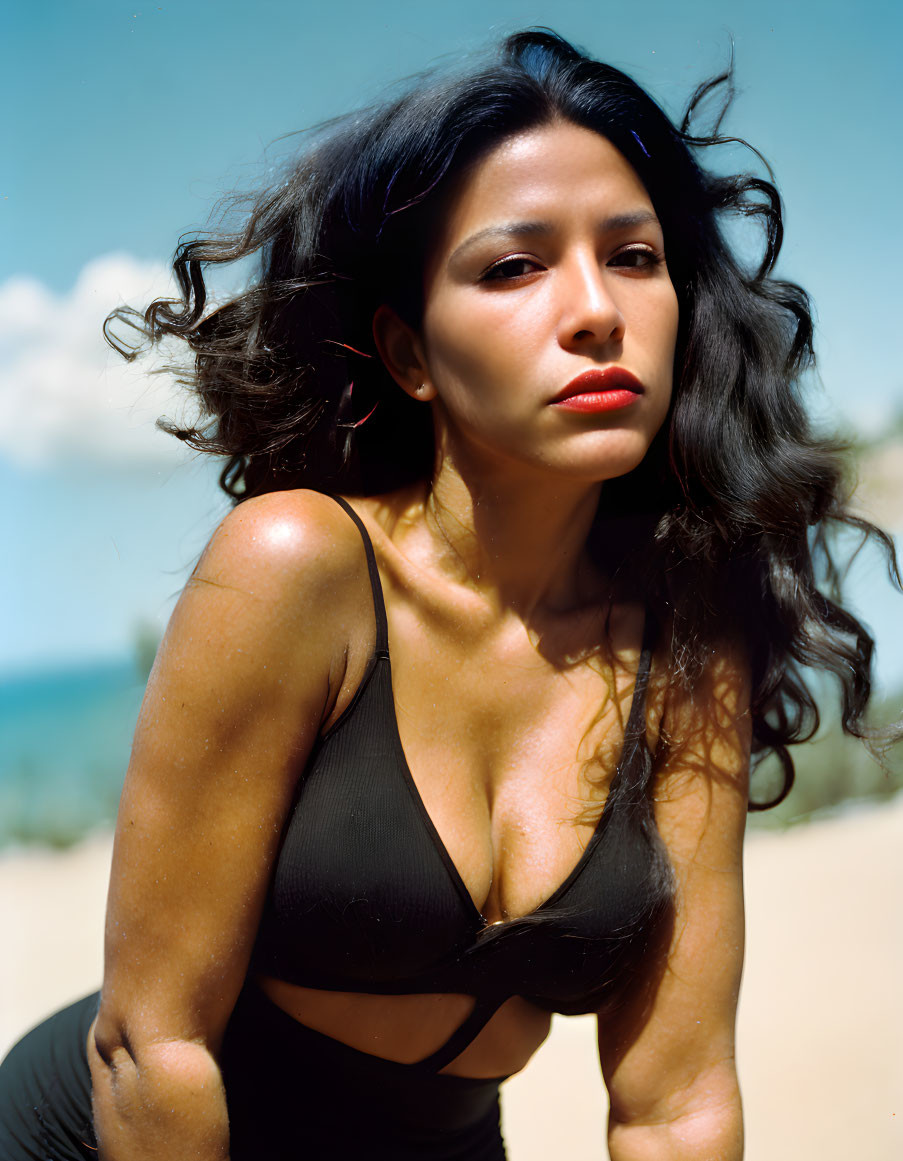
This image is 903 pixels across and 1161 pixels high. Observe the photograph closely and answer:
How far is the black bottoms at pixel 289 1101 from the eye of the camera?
1.45 meters

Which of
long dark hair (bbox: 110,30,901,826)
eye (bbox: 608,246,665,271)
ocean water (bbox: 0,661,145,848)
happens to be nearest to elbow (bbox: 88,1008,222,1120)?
long dark hair (bbox: 110,30,901,826)

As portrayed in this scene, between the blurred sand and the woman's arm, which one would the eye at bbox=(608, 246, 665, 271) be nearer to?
the woman's arm

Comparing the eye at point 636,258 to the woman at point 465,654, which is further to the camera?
the eye at point 636,258

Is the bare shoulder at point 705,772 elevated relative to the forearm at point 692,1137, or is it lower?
elevated

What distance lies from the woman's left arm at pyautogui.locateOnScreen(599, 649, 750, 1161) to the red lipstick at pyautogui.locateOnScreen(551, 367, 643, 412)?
51 cm

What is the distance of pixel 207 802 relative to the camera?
4.13 feet

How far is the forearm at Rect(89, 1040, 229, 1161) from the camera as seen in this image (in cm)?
128

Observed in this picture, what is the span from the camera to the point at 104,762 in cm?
705

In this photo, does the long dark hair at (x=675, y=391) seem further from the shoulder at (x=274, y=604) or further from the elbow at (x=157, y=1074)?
the elbow at (x=157, y=1074)

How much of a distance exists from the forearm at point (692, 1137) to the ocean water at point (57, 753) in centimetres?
395

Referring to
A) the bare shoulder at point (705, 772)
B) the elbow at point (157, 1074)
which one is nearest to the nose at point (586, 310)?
the bare shoulder at point (705, 772)

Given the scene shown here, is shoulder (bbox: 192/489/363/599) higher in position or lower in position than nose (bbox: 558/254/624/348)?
lower

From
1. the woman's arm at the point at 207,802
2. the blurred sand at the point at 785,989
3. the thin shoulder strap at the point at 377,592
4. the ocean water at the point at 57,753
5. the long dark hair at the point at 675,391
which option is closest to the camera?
the woman's arm at the point at 207,802

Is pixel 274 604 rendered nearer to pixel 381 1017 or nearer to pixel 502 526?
pixel 502 526
